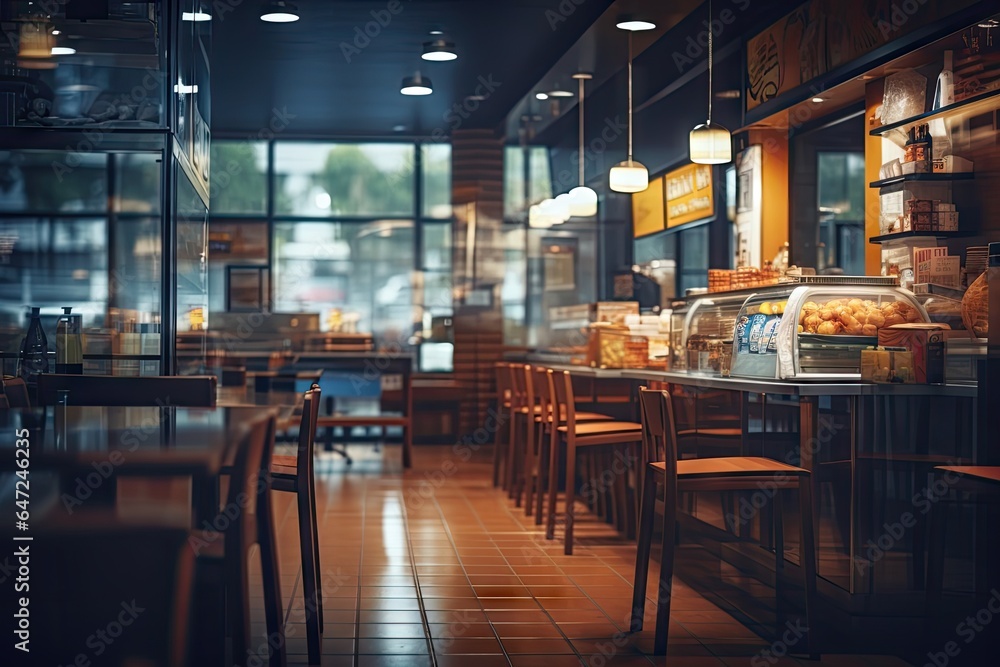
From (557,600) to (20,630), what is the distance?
8.74ft

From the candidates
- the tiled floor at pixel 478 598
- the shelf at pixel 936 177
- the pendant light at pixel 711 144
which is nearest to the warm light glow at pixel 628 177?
the pendant light at pixel 711 144

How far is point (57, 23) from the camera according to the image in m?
3.59

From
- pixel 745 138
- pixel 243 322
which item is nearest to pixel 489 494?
pixel 745 138

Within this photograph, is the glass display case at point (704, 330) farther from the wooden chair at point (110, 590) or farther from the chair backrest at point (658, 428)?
the wooden chair at point (110, 590)

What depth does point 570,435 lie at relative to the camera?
551 centimetres

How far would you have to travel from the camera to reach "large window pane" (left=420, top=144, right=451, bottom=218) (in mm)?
11992

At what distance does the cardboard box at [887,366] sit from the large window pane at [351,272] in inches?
330

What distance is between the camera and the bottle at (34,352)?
364 cm

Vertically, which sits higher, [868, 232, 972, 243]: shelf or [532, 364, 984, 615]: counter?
[868, 232, 972, 243]: shelf

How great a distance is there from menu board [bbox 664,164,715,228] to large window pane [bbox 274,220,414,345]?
416 cm

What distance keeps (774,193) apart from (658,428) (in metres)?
3.71

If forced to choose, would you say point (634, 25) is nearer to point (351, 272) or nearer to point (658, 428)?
point (658, 428)

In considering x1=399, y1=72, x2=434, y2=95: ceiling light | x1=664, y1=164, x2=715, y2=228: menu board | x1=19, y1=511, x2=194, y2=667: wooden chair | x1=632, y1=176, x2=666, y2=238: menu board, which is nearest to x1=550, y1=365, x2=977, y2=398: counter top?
x1=19, y1=511, x2=194, y2=667: wooden chair

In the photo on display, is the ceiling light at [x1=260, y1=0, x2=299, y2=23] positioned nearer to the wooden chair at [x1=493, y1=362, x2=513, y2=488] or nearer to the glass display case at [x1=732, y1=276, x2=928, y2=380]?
the wooden chair at [x1=493, y1=362, x2=513, y2=488]
